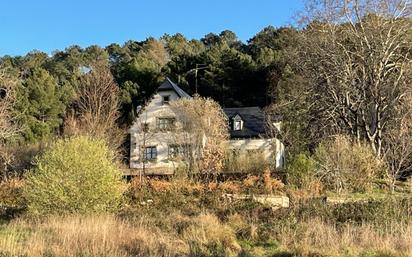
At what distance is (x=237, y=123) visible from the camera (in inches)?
1718

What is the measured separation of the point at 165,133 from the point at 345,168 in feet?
70.6

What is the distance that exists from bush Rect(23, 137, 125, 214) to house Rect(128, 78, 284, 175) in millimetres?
23629

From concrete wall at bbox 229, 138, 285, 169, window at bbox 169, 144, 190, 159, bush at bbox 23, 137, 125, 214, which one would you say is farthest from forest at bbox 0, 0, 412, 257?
window at bbox 169, 144, 190, 159

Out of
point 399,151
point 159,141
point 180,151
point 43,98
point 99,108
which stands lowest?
point 180,151

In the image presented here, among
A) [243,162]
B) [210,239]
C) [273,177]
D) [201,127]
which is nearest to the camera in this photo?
[210,239]

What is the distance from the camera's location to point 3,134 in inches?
846

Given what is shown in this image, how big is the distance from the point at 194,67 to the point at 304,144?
82.3 feet

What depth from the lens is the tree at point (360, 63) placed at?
102 ft

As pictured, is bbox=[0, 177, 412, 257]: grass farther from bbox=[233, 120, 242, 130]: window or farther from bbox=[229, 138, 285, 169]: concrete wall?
bbox=[233, 120, 242, 130]: window

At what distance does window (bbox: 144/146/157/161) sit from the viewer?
42062mm

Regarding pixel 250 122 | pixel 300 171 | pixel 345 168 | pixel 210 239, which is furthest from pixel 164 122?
pixel 210 239

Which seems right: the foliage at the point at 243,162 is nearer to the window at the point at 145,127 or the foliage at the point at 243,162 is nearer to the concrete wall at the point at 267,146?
the concrete wall at the point at 267,146

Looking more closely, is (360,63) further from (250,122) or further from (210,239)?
(210,239)

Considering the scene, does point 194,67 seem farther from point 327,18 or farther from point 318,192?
point 318,192
